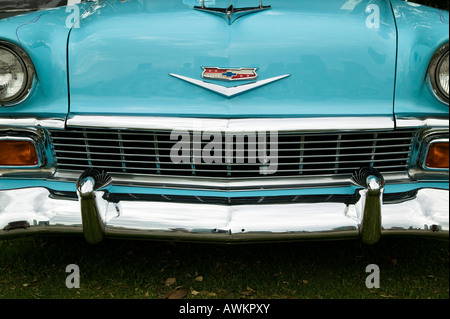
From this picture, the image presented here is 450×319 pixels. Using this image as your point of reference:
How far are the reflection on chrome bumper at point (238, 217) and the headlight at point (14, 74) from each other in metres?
0.46

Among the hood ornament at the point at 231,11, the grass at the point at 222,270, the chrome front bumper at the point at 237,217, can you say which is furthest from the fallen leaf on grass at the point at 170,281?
the hood ornament at the point at 231,11

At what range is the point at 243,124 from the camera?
2115 mm

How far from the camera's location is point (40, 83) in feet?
7.13

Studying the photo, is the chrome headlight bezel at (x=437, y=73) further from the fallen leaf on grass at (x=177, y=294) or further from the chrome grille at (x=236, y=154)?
the fallen leaf on grass at (x=177, y=294)

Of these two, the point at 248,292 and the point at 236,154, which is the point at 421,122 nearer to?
the point at 236,154

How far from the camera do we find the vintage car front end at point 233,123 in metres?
2.10

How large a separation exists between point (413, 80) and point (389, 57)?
13 cm

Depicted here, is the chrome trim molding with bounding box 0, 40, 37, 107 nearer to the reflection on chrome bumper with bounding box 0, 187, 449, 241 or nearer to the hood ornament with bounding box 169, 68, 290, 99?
the reflection on chrome bumper with bounding box 0, 187, 449, 241

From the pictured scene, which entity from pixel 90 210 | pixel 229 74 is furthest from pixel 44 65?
pixel 229 74

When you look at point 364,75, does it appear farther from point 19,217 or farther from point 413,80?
point 19,217

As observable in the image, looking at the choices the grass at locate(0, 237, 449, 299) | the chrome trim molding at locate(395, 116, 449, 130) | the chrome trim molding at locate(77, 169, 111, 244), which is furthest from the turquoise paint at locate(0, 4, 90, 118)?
the chrome trim molding at locate(395, 116, 449, 130)

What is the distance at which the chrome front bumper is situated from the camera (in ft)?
6.79

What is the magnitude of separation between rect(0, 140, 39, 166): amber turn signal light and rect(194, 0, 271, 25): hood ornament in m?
0.95
